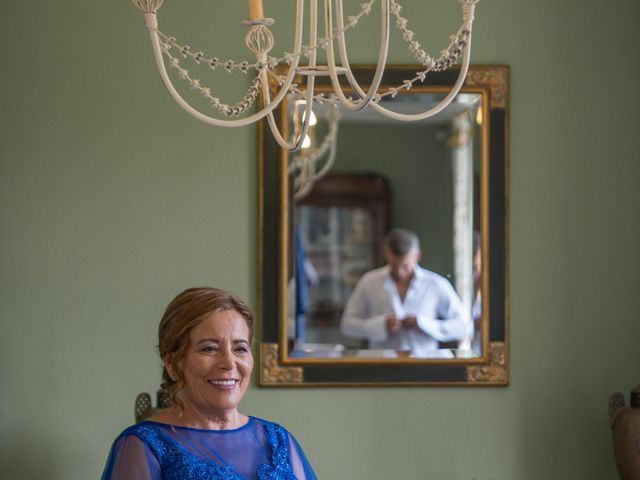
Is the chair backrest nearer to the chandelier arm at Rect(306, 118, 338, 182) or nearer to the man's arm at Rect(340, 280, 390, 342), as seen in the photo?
the man's arm at Rect(340, 280, 390, 342)

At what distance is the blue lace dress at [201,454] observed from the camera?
219cm

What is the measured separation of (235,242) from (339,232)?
525mm

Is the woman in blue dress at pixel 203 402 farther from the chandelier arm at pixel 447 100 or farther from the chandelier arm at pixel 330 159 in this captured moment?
the chandelier arm at pixel 330 159

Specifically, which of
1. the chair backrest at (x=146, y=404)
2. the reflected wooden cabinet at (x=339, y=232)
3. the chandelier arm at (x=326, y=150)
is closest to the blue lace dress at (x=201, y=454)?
the chair backrest at (x=146, y=404)

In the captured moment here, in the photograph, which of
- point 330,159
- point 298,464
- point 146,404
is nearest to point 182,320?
point 298,464

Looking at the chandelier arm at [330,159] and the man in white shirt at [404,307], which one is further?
the chandelier arm at [330,159]

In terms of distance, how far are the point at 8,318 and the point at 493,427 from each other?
5.47ft

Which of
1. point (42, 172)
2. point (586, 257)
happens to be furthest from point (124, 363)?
point (586, 257)

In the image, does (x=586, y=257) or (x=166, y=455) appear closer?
(x=166, y=455)

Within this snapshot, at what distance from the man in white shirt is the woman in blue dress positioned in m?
1.06

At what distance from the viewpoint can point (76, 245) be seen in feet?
10.5

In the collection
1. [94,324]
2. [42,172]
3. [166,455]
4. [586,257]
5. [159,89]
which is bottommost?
[166,455]

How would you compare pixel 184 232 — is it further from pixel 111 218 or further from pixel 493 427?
pixel 493 427

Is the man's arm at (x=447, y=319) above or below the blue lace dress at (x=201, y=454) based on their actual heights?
above
